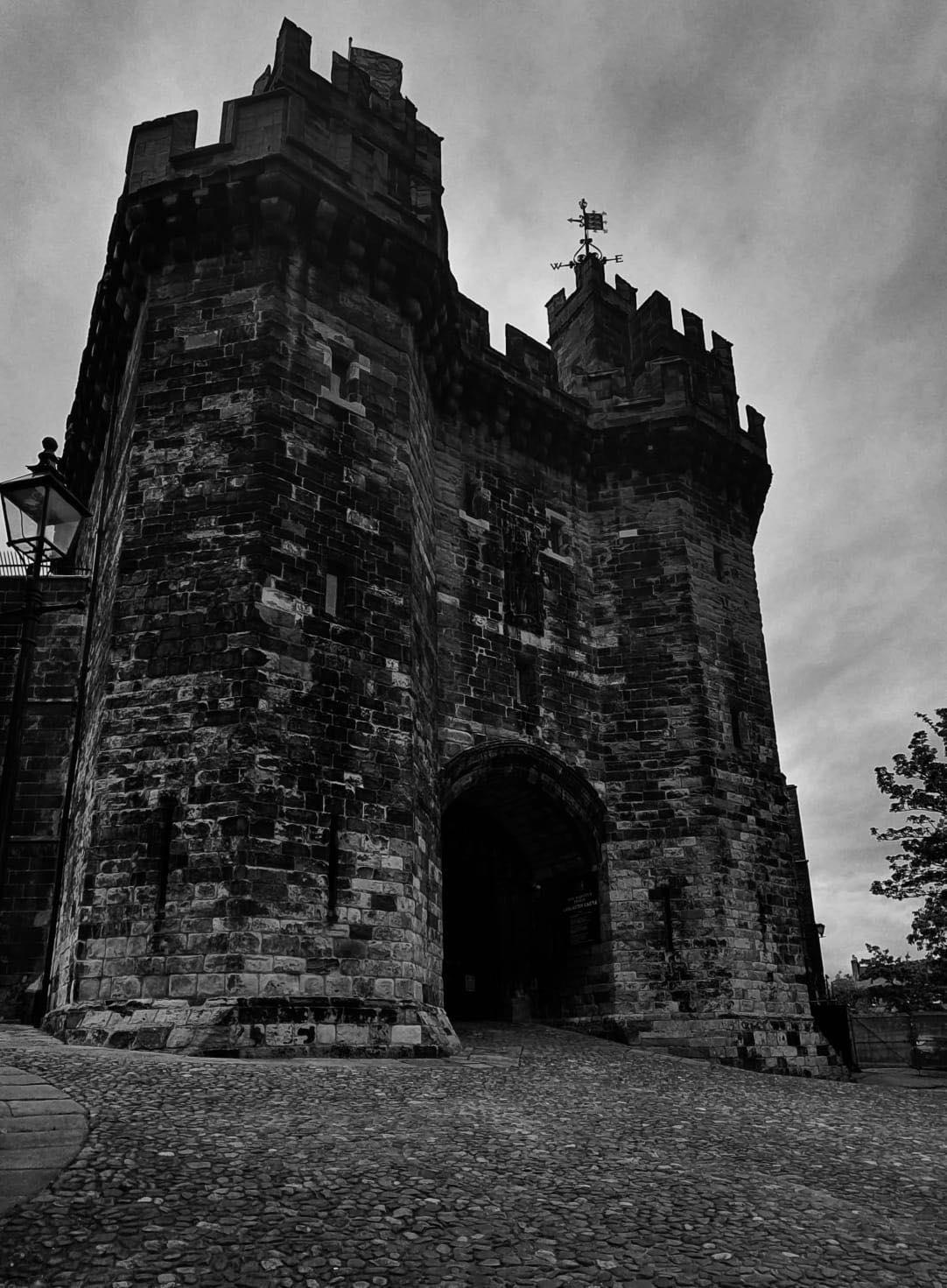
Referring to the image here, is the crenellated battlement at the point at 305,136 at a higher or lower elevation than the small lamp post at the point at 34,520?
higher

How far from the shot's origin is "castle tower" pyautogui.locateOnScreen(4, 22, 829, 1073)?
33.8ft

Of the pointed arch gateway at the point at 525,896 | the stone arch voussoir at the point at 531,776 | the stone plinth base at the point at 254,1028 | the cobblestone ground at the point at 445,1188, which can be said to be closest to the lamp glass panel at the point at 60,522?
the cobblestone ground at the point at 445,1188

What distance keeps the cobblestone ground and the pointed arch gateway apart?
720 cm

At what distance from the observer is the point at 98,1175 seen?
4.48 meters

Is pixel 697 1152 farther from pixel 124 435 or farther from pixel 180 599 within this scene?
pixel 124 435

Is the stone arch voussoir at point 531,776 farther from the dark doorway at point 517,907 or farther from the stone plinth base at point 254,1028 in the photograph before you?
the stone plinth base at point 254,1028

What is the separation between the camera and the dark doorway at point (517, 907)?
51.3 feet

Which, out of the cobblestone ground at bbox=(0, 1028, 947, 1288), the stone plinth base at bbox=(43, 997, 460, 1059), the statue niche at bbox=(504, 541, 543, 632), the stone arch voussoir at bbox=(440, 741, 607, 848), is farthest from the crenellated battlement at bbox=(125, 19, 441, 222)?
the cobblestone ground at bbox=(0, 1028, 947, 1288)

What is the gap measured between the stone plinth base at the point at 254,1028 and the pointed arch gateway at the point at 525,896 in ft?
17.2

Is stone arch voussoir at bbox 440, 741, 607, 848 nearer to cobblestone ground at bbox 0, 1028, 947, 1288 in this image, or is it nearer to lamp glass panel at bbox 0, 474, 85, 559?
cobblestone ground at bbox 0, 1028, 947, 1288

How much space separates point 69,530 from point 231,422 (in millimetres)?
5660

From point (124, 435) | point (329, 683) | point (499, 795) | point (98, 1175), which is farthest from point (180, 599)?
point (98, 1175)

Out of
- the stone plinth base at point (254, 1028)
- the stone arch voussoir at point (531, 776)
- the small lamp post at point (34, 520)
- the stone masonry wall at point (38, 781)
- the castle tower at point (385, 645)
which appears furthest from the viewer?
the stone arch voussoir at point (531, 776)

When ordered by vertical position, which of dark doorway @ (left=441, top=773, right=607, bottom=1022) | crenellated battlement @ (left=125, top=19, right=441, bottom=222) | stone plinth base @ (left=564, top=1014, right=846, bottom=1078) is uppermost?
crenellated battlement @ (left=125, top=19, right=441, bottom=222)
